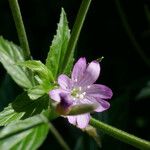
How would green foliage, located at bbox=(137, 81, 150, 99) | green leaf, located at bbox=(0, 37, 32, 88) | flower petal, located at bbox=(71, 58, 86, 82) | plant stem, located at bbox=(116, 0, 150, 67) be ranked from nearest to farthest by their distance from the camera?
flower petal, located at bbox=(71, 58, 86, 82), green leaf, located at bbox=(0, 37, 32, 88), green foliage, located at bbox=(137, 81, 150, 99), plant stem, located at bbox=(116, 0, 150, 67)

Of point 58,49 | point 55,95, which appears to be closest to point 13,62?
point 58,49

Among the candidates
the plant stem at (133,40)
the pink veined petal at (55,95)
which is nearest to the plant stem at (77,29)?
the pink veined petal at (55,95)

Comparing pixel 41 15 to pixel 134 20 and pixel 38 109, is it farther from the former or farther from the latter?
pixel 38 109

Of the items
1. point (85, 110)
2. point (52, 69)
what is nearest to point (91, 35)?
point (52, 69)

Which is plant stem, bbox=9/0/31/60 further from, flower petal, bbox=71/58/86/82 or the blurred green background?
the blurred green background

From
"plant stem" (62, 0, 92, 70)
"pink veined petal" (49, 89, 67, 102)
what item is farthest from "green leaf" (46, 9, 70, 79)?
"pink veined petal" (49, 89, 67, 102)

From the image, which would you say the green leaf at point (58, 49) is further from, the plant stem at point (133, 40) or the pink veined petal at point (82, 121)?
the plant stem at point (133, 40)
